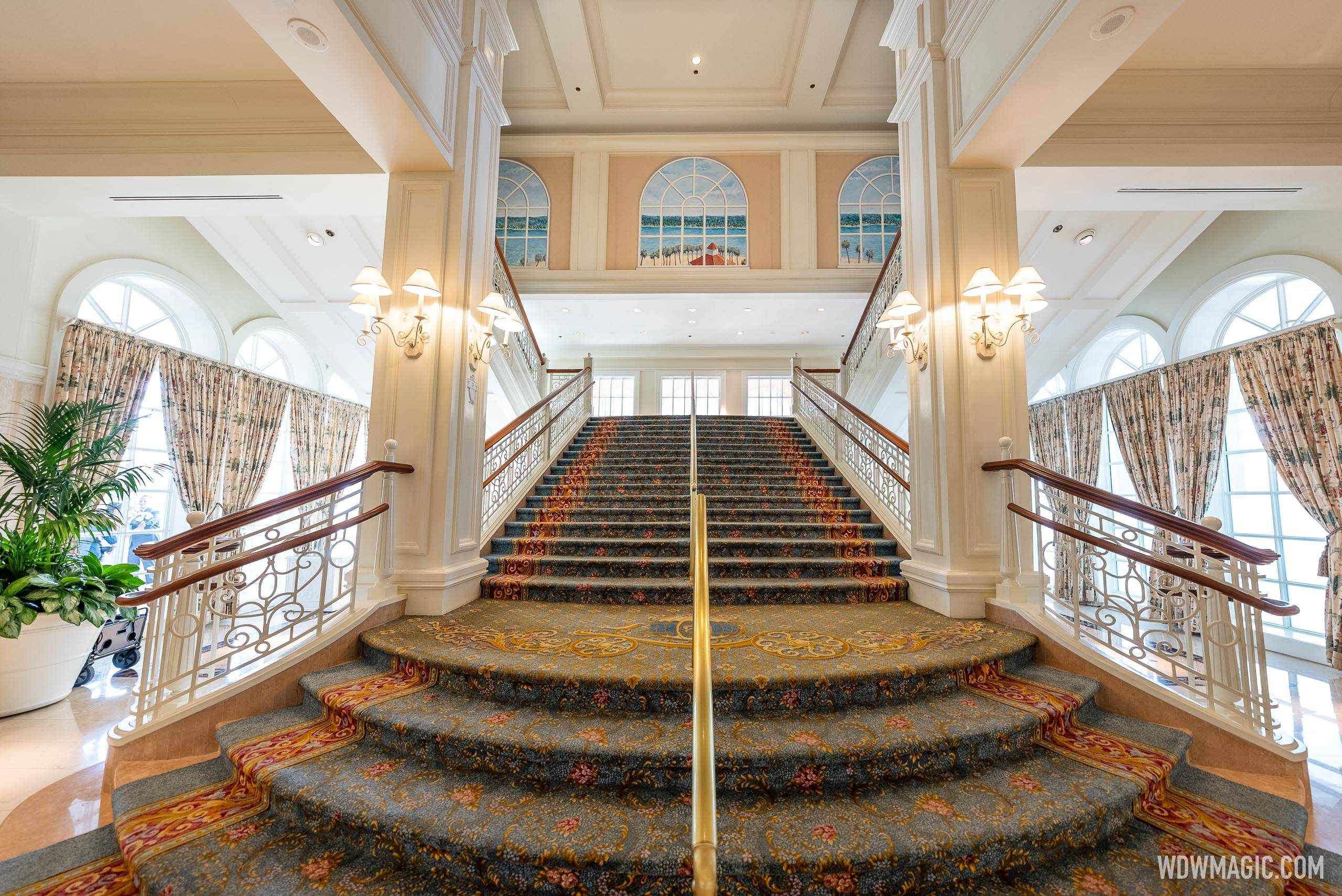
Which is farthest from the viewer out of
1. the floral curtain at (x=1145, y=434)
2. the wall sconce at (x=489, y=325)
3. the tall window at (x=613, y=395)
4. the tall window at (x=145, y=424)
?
the tall window at (x=613, y=395)

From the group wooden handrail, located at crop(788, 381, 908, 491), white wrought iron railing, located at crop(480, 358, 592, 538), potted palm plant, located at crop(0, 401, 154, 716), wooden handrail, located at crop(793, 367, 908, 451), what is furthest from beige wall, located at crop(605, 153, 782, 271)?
potted palm plant, located at crop(0, 401, 154, 716)

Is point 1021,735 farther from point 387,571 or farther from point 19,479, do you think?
point 19,479

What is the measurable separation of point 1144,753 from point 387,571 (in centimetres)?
406

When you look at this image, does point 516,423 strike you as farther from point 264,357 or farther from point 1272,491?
point 1272,491

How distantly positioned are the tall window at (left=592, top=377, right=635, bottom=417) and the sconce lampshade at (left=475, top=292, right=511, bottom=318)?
806cm

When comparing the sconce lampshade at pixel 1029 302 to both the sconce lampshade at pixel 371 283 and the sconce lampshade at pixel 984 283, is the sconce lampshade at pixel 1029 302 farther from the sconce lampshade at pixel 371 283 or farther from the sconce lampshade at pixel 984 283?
the sconce lampshade at pixel 371 283

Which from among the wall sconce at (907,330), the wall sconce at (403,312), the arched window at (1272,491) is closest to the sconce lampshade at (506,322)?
the wall sconce at (403,312)

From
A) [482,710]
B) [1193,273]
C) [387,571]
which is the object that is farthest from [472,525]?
[1193,273]

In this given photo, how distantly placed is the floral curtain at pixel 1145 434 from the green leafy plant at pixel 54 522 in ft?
34.4

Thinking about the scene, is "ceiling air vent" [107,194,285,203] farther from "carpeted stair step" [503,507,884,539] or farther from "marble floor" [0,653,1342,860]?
"marble floor" [0,653,1342,860]

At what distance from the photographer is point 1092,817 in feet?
6.07

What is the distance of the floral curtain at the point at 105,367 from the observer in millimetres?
4902

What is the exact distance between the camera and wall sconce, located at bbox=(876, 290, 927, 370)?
3.83 meters

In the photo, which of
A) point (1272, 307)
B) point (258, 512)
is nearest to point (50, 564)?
point (258, 512)
